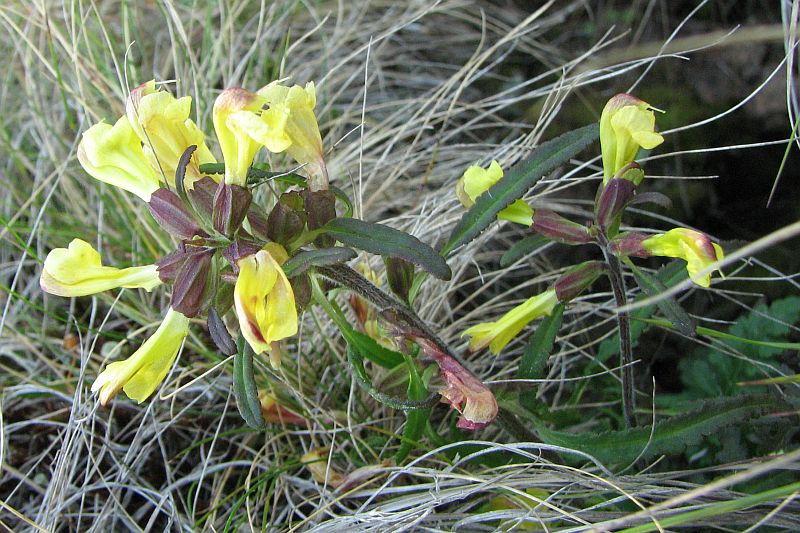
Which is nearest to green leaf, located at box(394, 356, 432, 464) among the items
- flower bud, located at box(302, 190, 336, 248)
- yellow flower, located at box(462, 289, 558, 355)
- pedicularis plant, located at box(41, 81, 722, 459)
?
pedicularis plant, located at box(41, 81, 722, 459)

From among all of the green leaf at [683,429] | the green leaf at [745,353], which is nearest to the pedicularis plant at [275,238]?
the green leaf at [683,429]

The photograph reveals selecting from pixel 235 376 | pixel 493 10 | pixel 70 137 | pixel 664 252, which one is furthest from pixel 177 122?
pixel 493 10

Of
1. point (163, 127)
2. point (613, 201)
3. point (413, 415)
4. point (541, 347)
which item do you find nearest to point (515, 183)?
point (613, 201)

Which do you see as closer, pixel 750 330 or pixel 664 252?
pixel 664 252

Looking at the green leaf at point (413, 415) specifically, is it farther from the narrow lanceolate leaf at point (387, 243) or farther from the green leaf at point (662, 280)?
the green leaf at point (662, 280)

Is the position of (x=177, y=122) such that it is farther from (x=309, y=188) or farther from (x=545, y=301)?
(x=545, y=301)
